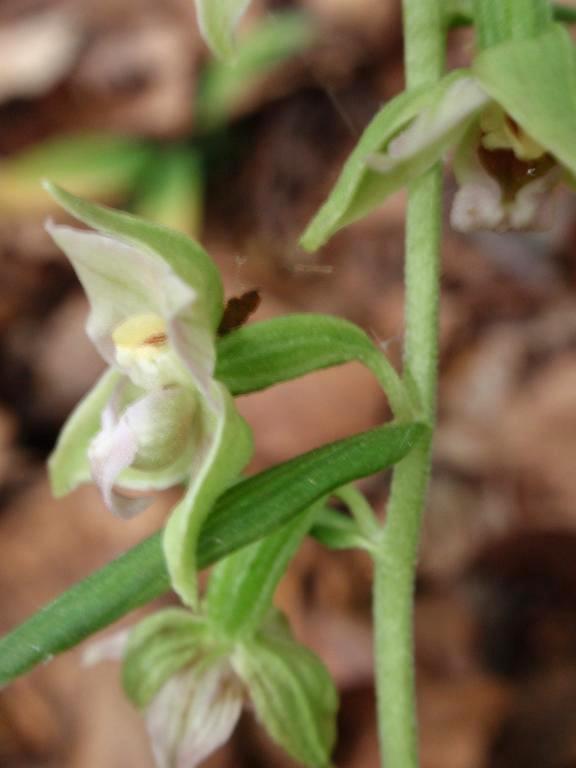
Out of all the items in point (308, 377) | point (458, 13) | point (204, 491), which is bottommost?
point (308, 377)

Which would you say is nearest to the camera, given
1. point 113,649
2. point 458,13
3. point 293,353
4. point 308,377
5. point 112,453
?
point 112,453

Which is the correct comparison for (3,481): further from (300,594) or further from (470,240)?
(470,240)

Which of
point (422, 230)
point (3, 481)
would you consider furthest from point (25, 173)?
point (422, 230)

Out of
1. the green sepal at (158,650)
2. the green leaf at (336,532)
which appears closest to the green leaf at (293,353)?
the green leaf at (336,532)

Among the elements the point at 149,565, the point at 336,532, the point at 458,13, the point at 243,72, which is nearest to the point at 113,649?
the point at 336,532

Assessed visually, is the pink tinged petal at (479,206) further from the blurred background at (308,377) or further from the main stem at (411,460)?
the blurred background at (308,377)

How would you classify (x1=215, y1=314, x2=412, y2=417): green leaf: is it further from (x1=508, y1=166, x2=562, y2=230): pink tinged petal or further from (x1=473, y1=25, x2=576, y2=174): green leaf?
(x1=473, y1=25, x2=576, y2=174): green leaf

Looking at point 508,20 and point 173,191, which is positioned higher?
point 508,20

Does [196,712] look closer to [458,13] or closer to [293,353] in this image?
[293,353]
